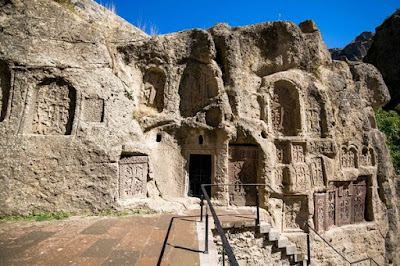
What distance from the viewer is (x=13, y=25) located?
6.03 m

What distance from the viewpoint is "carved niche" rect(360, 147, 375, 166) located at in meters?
10.4

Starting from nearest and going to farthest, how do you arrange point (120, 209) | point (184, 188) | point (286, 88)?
point (120, 209)
point (184, 188)
point (286, 88)

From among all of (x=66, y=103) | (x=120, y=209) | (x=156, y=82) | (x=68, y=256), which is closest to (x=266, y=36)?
(x=156, y=82)

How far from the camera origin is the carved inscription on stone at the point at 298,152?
860 cm

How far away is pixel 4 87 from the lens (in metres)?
6.05

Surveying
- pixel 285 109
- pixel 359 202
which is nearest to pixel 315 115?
pixel 285 109

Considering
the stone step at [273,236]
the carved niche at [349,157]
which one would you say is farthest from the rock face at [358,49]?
the stone step at [273,236]

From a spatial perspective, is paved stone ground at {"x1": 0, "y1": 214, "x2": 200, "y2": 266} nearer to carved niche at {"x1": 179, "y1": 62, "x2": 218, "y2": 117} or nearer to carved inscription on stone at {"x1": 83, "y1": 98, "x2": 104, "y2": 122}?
carved inscription on stone at {"x1": 83, "y1": 98, "x2": 104, "y2": 122}

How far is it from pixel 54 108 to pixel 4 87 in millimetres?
1334

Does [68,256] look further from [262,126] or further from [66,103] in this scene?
[262,126]

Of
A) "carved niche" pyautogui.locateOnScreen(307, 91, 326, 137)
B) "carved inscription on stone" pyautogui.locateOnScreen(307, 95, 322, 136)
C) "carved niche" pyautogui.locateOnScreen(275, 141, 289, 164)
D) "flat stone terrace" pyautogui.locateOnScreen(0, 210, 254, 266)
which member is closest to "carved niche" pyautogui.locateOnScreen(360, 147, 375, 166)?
"carved niche" pyautogui.locateOnScreen(307, 91, 326, 137)

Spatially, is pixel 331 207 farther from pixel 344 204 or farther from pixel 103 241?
pixel 103 241

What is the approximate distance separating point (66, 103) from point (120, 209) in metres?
3.37

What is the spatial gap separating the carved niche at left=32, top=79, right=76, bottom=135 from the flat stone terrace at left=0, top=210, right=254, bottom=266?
8.05 ft
